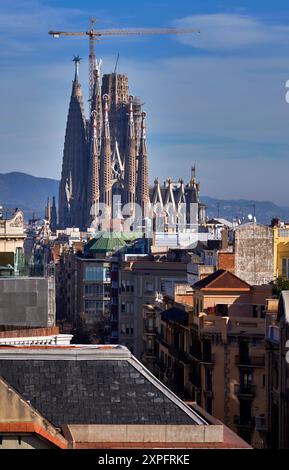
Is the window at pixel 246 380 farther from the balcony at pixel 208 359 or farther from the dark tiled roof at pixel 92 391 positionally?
the dark tiled roof at pixel 92 391

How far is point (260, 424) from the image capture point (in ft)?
98.1

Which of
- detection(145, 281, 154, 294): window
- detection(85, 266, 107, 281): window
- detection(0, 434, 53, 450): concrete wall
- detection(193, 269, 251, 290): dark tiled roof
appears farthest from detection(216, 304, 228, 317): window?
detection(85, 266, 107, 281): window

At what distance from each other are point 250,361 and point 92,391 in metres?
18.3

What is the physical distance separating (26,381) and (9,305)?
11191 mm

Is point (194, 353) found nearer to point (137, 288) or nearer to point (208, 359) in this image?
point (208, 359)

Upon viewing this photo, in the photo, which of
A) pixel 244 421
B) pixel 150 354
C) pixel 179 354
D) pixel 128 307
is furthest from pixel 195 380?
pixel 128 307

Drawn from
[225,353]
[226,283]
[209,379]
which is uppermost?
[226,283]

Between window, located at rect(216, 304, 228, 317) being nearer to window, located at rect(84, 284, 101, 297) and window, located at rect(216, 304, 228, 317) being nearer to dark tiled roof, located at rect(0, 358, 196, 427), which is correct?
dark tiled roof, located at rect(0, 358, 196, 427)

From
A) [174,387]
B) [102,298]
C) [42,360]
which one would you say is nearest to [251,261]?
[174,387]

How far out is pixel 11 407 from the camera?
1375 centimetres

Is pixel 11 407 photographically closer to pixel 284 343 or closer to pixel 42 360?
pixel 42 360

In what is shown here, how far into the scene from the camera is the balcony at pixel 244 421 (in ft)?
109

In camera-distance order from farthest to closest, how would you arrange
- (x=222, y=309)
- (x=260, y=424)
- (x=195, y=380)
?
1. (x=222, y=309)
2. (x=195, y=380)
3. (x=260, y=424)

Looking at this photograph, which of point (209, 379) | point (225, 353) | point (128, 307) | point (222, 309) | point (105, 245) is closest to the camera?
point (225, 353)
